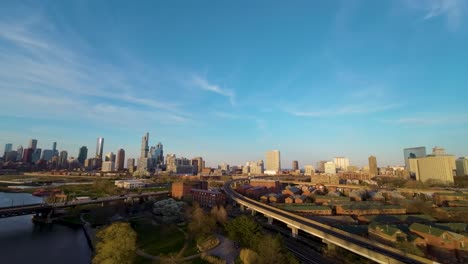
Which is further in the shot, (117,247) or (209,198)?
(209,198)

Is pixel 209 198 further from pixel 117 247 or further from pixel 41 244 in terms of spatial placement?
pixel 117 247

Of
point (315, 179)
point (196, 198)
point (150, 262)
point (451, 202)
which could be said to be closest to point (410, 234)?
point (150, 262)

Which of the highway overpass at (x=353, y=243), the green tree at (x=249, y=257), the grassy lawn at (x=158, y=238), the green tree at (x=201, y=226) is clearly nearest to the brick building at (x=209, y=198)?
the grassy lawn at (x=158, y=238)

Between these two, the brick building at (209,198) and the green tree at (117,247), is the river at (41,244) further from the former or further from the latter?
the brick building at (209,198)

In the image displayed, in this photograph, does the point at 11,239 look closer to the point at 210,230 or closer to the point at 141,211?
the point at 141,211

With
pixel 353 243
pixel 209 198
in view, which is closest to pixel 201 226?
pixel 353 243

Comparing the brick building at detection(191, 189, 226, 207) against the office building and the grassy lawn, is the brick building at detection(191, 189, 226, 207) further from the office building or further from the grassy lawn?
the office building
